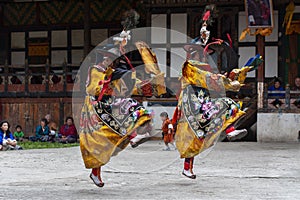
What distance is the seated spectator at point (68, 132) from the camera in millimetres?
16484

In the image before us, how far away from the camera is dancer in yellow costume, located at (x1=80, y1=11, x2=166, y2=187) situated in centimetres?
757

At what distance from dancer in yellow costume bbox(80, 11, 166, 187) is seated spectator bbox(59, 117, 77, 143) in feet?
28.9

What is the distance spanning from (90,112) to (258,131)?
30.1ft

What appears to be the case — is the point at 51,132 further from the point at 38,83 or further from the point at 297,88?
the point at 297,88

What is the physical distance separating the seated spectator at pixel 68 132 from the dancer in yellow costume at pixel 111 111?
28.9ft

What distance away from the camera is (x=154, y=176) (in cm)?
927

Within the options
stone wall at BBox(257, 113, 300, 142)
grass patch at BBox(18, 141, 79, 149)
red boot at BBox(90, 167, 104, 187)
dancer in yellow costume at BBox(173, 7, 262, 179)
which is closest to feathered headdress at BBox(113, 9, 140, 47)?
dancer in yellow costume at BBox(173, 7, 262, 179)

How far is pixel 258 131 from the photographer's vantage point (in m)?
16.2

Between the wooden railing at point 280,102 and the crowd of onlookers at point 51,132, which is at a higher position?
the wooden railing at point 280,102

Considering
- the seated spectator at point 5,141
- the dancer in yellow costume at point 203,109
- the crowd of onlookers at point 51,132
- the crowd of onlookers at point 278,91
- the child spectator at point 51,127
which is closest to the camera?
the dancer in yellow costume at point 203,109

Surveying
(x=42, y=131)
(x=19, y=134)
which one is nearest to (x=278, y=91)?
(x=42, y=131)

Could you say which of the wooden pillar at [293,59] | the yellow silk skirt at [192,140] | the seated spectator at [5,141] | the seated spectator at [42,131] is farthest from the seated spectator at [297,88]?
the yellow silk skirt at [192,140]

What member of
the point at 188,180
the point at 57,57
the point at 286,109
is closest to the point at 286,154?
the point at 286,109

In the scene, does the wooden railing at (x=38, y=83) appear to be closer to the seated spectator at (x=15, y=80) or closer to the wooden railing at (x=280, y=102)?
the seated spectator at (x=15, y=80)
